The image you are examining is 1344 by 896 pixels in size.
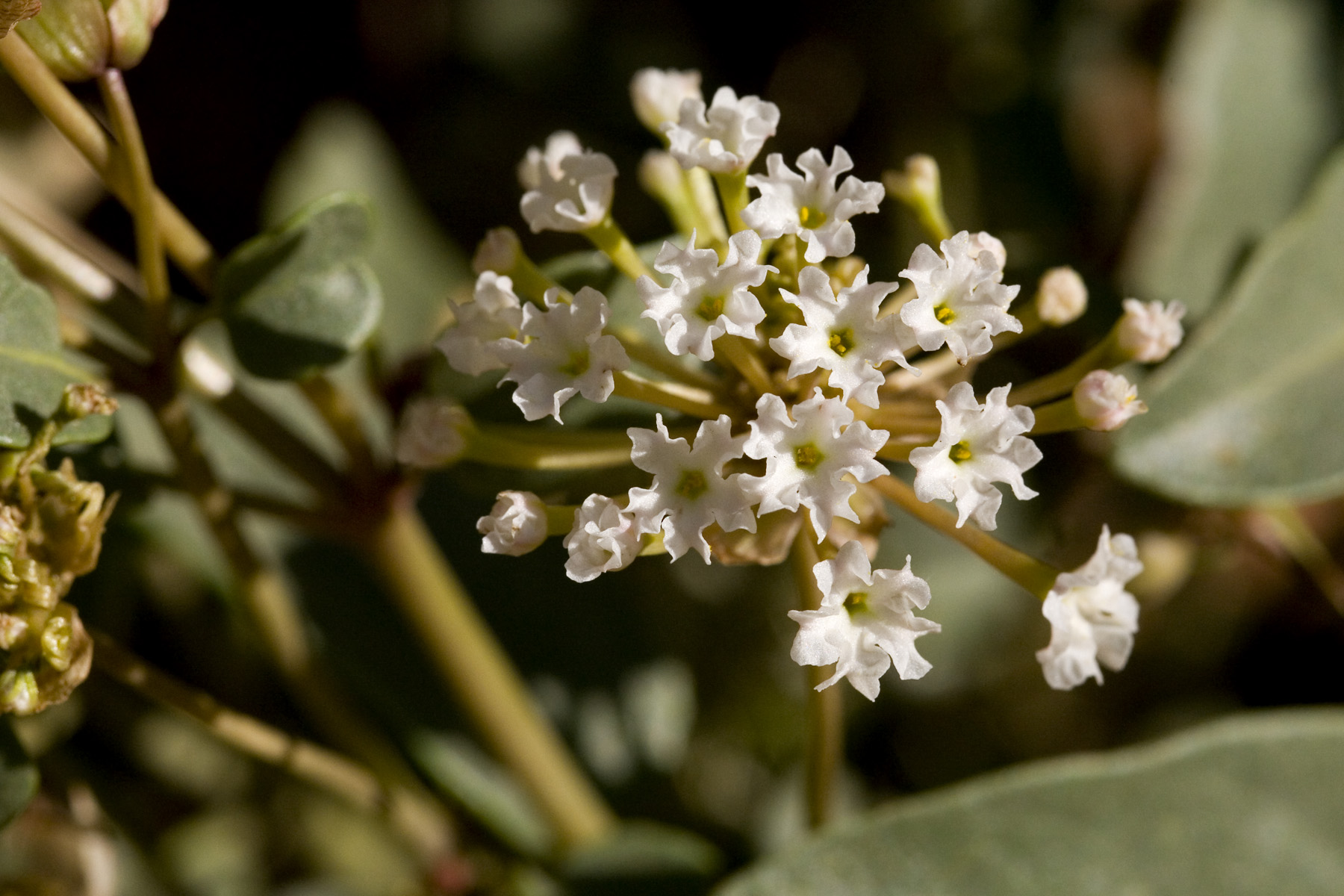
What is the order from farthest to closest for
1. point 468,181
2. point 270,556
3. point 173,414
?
1. point 468,181
2. point 270,556
3. point 173,414

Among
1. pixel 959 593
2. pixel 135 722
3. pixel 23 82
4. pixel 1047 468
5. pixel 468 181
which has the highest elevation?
pixel 23 82

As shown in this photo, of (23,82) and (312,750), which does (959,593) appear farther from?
(23,82)

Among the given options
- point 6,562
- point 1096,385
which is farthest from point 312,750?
point 1096,385

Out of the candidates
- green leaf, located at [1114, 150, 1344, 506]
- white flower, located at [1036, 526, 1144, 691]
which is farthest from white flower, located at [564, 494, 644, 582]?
green leaf, located at [1114, 150, 1344, 506]

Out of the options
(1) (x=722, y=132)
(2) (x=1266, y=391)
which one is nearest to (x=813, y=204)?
(1) (x=722, y=132)

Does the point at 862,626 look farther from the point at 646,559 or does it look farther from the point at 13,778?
the point at 646,559

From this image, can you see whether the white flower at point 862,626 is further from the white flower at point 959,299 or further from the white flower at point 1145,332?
the white flower at point 1145,332
